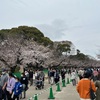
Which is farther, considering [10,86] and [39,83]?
[39,83]

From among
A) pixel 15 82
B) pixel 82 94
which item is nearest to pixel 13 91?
pixel 15 82

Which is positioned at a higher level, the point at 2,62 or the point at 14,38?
the point at 14,38

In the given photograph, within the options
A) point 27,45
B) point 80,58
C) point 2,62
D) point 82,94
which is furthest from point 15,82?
point 80,58

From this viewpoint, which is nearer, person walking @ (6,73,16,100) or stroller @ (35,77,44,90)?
person walking @ (6,73,16,100)

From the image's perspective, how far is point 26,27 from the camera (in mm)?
58062

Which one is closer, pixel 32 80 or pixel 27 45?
pixel 32 80

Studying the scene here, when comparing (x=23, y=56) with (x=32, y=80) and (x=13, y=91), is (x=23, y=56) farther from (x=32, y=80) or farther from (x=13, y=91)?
(x=13, y=91)

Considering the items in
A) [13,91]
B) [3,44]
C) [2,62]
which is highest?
[3,44]

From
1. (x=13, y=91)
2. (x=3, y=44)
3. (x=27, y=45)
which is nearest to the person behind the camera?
(x=13, y=91)

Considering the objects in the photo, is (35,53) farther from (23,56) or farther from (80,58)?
(80,58)

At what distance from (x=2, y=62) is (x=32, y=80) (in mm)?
13885

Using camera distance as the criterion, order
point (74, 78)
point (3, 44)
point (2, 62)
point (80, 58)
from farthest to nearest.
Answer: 1. point (80, 58)
2. point (3, 44)
3. point (2, 62)
4. point (74, 78)

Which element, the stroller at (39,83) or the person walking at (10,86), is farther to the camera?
the stroller at (39,83)

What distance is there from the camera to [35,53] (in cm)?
4669
